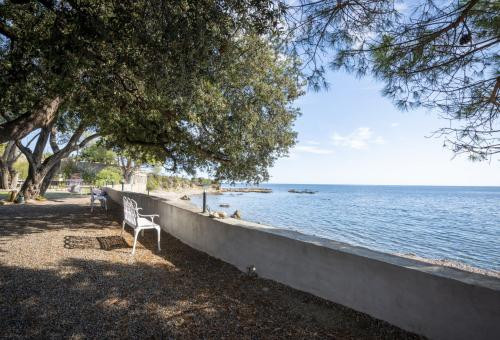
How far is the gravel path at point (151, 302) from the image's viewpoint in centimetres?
286

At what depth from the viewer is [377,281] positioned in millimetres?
3125

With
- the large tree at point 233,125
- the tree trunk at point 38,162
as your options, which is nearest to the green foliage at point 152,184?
the tree trunk at point 38,162

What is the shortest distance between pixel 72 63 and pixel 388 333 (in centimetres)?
540

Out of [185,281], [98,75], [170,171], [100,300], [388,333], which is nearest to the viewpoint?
[388,333]

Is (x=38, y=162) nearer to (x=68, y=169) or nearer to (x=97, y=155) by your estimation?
(x=68, y=169)

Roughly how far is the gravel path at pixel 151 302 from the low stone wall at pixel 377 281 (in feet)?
0.50

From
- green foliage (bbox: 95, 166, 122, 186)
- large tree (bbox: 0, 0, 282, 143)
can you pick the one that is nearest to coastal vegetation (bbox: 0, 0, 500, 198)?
large tree (bbox: 0, 0, 282, 143)

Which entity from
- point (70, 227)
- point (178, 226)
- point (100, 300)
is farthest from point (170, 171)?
point (100, 300)

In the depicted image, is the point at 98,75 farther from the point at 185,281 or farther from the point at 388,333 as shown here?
the point at 388,333

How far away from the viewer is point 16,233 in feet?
23.5

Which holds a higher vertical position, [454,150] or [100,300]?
[454,150]

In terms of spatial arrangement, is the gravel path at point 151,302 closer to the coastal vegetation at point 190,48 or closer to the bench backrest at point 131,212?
the bench backrest at point 131,212

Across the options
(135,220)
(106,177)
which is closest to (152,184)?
(106,177)

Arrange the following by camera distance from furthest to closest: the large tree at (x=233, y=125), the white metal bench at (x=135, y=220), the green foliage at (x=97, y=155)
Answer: the green foliage at (x=97, y=155), the large tree at (x=233, y=125), the white metal bench at (x=135, y=220)
